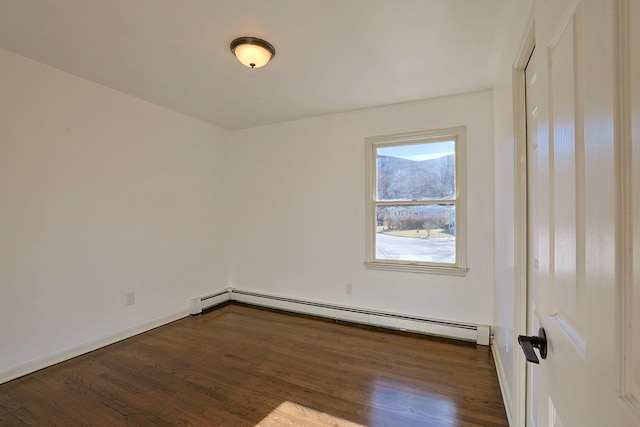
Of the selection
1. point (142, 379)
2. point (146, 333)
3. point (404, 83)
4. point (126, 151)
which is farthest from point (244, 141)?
point (142, 379)

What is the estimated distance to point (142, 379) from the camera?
2273 mm

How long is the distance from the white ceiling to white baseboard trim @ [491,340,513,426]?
244cm

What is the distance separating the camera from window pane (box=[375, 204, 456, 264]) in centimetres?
310

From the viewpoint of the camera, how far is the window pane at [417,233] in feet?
10.2

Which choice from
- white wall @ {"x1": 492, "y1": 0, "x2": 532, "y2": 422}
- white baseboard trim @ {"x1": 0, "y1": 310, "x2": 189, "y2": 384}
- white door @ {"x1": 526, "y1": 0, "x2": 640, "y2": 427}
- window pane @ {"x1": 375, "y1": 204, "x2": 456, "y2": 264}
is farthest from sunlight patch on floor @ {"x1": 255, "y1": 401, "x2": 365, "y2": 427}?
white baseboard trim @ {"x1": 0, "y1": 310, "x2": 189, "y2": 384}

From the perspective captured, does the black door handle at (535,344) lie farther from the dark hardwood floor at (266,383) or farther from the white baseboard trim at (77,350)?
the white baseboard trim at (77,350)

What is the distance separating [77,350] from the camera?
2631 millimetres

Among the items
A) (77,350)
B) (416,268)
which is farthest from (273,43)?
(77,350)

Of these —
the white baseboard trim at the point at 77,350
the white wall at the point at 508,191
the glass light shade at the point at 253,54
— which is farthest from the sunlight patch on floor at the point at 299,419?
the glass light shade at the point at 253,54

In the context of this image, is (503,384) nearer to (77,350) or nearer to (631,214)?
(631,214)

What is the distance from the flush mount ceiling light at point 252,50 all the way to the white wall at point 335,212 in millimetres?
1536

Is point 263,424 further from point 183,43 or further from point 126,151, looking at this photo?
point 126,151

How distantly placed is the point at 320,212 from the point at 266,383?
6.61 feet

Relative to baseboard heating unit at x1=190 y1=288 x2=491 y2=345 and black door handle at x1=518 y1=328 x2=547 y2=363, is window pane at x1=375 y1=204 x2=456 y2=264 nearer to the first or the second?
baseboard heating unit at x1=190 y1=288 x2=491 y2=345
